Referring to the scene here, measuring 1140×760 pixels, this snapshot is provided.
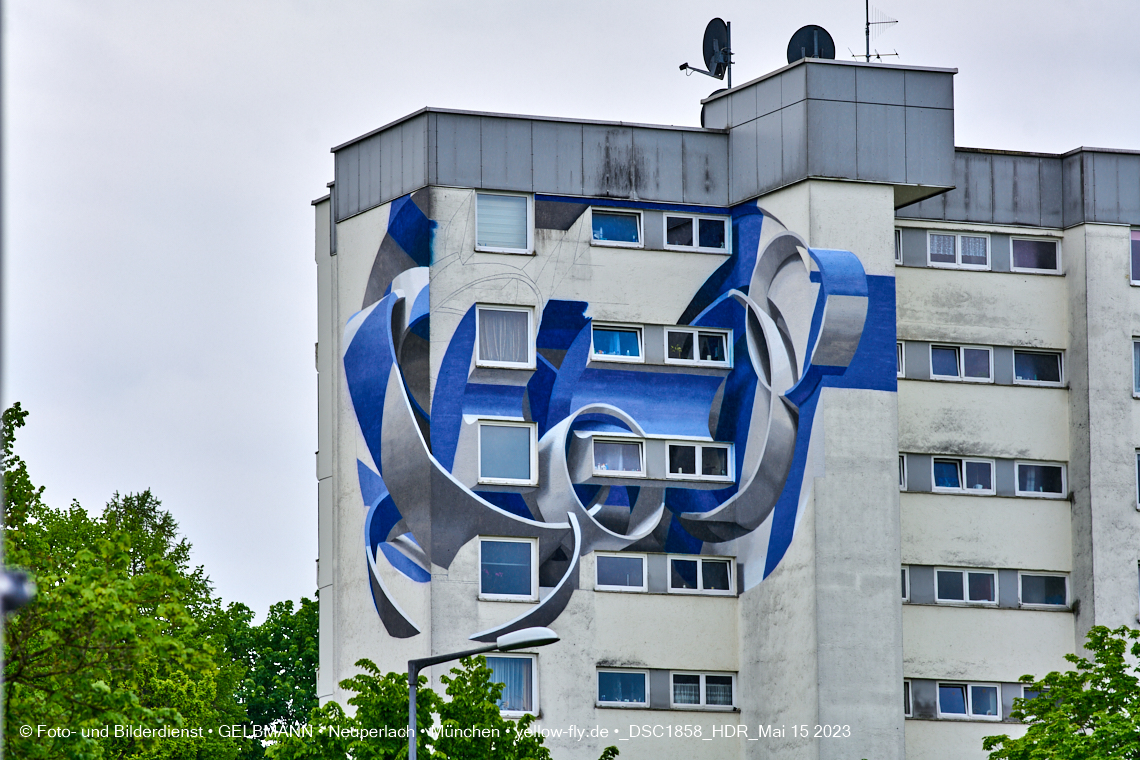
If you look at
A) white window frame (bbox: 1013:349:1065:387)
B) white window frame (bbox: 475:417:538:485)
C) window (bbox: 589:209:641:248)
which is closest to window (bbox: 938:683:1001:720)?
white window frame (bbox: 1013:349:1065:387)

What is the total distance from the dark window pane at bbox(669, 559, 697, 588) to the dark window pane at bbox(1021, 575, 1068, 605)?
28.3ft

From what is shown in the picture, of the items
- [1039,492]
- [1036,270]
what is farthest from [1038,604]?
[1036,270]

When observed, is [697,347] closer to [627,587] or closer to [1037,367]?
[627,587]

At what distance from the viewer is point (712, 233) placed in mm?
42406


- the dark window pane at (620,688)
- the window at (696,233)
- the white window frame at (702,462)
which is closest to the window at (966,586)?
the white window frame at (702,462)

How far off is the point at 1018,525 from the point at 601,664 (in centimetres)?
1142

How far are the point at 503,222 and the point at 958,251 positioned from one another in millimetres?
11899

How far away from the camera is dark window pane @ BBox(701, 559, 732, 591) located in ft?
134

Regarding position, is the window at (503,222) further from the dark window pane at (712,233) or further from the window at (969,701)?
the window at (969,701)

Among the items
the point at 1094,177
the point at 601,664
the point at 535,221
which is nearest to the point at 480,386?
the point at 535,221

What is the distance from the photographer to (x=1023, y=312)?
44.0 meters

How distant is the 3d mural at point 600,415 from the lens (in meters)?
39.4

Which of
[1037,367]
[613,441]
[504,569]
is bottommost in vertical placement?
[504,569]

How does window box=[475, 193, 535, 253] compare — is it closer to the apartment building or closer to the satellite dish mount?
the apartment building
